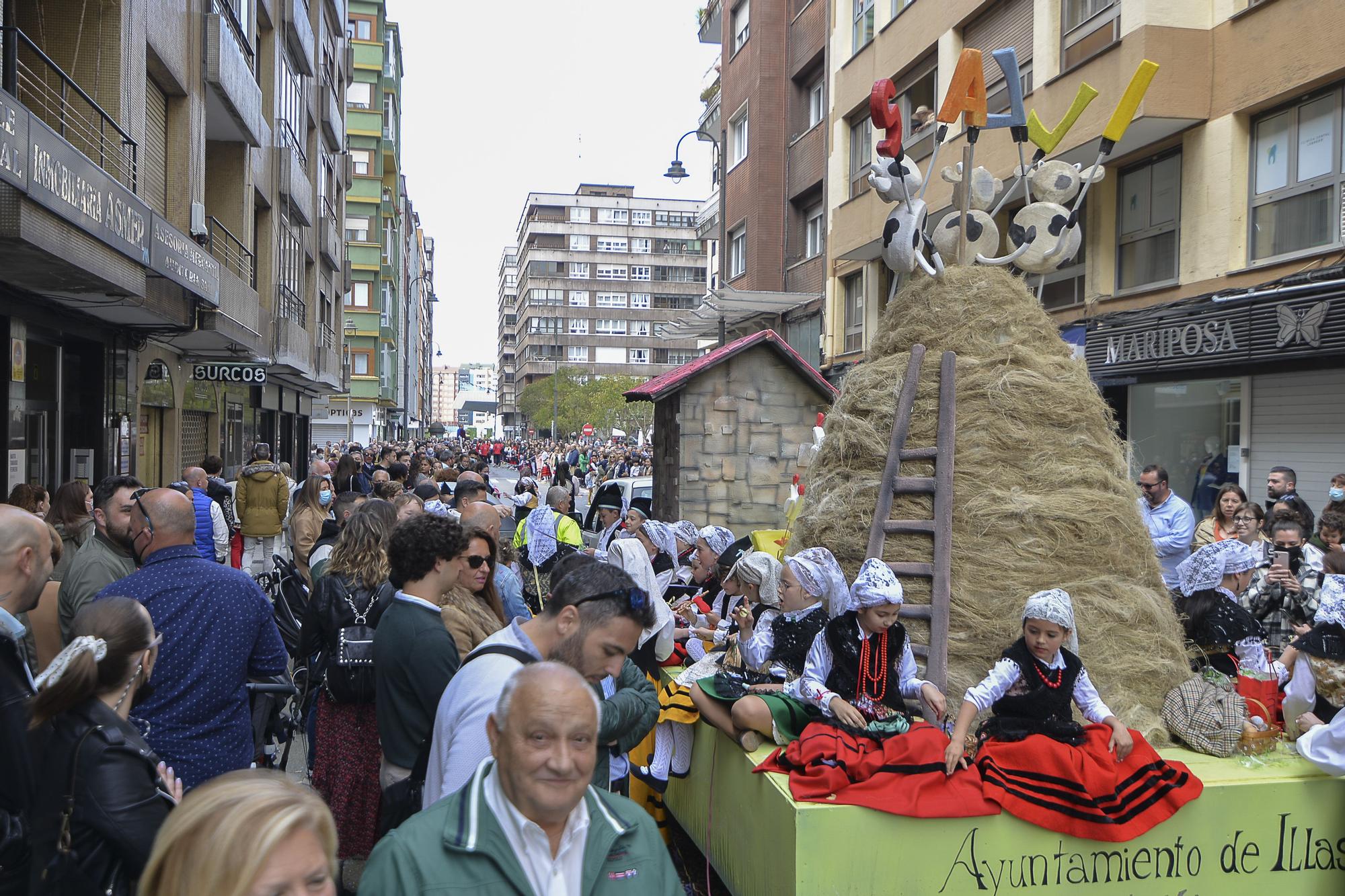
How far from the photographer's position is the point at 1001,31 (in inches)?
653

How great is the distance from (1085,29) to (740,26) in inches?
637

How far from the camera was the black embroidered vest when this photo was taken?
177 inches

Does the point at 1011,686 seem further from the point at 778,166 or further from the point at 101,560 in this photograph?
the point at 778,166

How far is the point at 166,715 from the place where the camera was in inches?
140

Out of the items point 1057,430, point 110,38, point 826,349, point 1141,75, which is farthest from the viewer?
point 826,349

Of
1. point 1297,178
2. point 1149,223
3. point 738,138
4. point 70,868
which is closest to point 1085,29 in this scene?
point 1149,223

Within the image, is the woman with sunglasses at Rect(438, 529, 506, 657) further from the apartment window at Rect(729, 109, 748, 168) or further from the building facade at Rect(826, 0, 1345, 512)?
the apartment window at Rect(729, 109, 748, 168)

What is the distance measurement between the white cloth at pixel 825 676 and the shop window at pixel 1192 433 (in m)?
8.77

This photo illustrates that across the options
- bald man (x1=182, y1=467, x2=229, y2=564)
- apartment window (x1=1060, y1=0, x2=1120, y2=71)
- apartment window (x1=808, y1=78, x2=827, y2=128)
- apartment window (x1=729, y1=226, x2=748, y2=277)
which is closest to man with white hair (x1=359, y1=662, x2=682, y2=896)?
bald man (x1=182, y1=467, x2=229, y2=564)

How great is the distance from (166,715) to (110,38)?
9.97 m

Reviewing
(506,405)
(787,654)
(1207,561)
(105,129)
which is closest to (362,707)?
(787,654)

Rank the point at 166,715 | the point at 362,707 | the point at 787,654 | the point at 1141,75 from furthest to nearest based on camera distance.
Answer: the point at 1141,75, the point at 787,654, the point at 362,707, the point at 166,715

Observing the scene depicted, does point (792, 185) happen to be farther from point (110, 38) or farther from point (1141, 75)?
point (1141, 75)

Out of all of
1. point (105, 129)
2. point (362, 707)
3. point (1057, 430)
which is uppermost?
point (105, 129)
